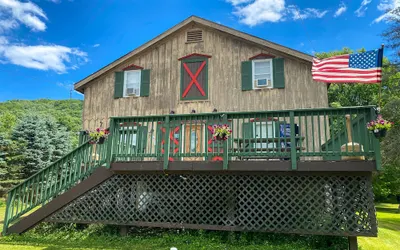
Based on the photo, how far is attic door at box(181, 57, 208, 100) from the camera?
11.0 metres

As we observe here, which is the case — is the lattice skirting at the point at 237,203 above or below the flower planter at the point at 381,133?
below

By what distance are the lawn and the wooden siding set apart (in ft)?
16.2

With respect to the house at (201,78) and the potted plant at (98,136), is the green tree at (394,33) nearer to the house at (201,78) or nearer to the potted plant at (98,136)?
the house at (201,78)

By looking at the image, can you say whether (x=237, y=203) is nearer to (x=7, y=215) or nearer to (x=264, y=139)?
(x=264, y=139)

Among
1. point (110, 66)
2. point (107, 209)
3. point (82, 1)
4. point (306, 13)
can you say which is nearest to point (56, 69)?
point (82, 1)

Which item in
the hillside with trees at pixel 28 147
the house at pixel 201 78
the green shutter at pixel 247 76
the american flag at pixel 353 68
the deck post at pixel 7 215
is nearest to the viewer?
the american flag at pixel 353 68

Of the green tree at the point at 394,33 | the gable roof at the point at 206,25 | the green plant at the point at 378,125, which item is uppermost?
the green tree at the point at 394,33

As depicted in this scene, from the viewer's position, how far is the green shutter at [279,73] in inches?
405

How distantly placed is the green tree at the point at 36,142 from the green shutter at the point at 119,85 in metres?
12.0

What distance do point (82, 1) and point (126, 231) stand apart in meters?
29.4

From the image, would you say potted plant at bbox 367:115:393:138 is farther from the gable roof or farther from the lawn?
the gable roof

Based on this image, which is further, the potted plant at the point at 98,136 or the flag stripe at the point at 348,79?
the potted plant at the point at 98,136

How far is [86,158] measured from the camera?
7.18 meters

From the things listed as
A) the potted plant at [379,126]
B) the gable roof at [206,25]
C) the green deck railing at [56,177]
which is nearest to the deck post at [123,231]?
the green deck railing at [56,177]
